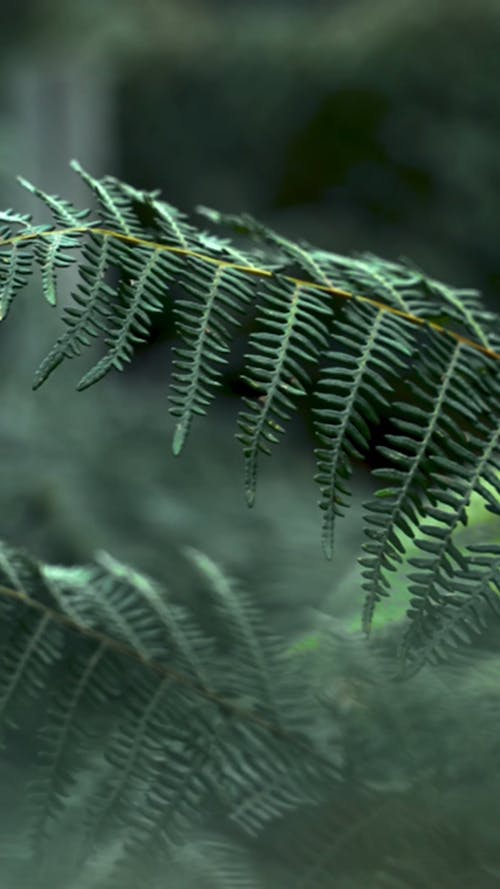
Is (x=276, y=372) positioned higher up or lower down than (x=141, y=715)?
higher up

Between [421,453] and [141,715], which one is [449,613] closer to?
[421,453]

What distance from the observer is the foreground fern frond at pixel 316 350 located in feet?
1.84

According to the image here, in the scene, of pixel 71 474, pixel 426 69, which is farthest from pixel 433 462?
pixel 426 69

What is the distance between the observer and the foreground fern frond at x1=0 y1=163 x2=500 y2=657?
0.56 m

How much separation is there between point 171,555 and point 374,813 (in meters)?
1.03

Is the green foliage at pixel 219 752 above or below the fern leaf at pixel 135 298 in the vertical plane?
below

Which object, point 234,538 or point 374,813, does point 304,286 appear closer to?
point 374,813

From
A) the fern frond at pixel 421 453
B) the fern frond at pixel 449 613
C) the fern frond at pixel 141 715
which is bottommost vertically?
the fern frond at pixel 141 715

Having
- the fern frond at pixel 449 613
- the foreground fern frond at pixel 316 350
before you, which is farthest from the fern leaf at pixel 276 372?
the fern frond at pixel 449 613

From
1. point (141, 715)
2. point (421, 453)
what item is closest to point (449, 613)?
point (421, 453)

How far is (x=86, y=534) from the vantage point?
1604 mm

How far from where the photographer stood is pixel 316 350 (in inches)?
23.5

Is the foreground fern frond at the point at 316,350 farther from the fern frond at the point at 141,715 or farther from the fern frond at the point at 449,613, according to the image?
the fern frond at the point at 141,715

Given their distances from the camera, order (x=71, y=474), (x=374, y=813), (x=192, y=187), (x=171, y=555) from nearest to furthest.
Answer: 1. (x=374, y=813)
2. (x=171, y=555)
3. (x=71, y=474)
4. (x=192, y=187)
